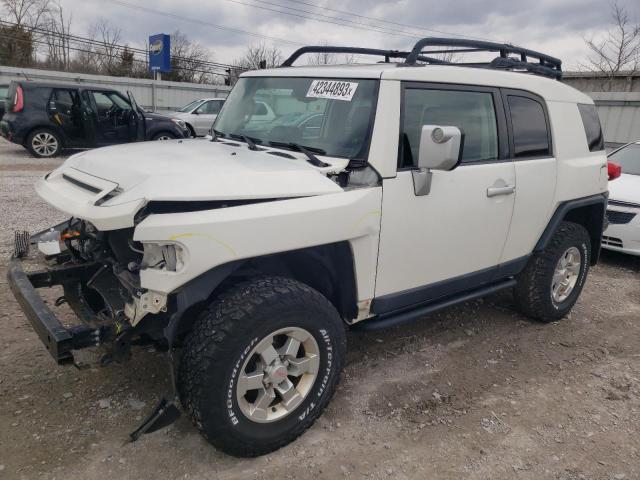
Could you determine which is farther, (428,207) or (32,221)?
(32,221)

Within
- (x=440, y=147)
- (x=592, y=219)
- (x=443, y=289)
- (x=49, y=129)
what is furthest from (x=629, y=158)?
(x=49, y=129)

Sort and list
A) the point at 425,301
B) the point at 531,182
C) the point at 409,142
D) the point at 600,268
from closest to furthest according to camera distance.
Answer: the point at 409,142 → the point at 425,301 → the point at 531,182 → the point at 600,268

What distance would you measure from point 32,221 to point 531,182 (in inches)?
244

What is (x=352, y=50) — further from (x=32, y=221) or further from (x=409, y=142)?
(x=32, y=221)

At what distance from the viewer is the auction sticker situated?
10.3ft

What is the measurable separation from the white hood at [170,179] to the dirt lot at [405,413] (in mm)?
1272

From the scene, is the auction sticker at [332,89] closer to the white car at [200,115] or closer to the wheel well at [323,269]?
the wheel well at [323,269]

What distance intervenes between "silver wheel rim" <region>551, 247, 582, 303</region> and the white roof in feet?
4.43

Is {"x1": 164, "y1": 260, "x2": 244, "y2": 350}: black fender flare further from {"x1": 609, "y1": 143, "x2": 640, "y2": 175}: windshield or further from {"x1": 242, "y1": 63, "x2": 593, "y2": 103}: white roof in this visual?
{"x1": 609, "y1": 143, "x2": 640, "y2": 175}: windshield

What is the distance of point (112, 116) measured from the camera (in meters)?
12.7

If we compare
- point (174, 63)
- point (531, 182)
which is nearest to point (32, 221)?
point (531, 182)

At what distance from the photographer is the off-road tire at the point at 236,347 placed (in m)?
2.50

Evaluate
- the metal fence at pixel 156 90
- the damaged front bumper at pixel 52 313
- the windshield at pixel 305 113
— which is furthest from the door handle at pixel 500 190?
the metal fence at pixel 156 90

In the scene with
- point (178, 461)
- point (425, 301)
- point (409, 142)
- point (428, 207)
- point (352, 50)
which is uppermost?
point (352, 50)
